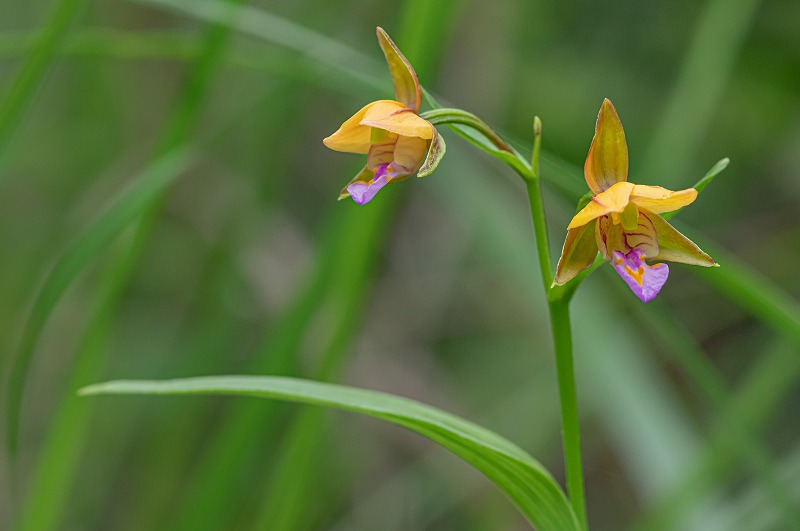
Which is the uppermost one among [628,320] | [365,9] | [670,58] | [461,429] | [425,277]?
[365,9]

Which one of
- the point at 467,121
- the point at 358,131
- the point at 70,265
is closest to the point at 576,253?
the point at 467,121

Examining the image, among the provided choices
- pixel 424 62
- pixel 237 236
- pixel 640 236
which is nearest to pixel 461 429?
pixel 640 236

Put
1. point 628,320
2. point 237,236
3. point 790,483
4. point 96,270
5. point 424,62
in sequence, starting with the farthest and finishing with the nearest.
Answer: point 96,270
point 628,320
point 237,236
point 790,483
point 424,62

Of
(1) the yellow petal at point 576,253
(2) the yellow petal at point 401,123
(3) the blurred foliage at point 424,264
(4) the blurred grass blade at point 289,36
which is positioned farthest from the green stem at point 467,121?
(3) the blurred foliage at point 424,264

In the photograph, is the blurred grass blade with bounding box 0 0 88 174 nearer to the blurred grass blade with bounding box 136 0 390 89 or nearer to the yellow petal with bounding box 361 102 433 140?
the blurred grass blade with bounding box 136 0 390 89

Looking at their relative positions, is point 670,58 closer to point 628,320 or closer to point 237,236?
point 628,320

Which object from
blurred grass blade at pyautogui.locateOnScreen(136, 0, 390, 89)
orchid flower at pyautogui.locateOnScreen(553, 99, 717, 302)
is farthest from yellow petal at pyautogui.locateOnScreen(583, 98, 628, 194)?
blurred grass blade at pyautogui.locateOnScreen(136, 0, 390, 89)

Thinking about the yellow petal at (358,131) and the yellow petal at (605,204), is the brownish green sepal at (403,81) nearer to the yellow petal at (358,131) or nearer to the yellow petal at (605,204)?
the yellow petal at (358,131)
